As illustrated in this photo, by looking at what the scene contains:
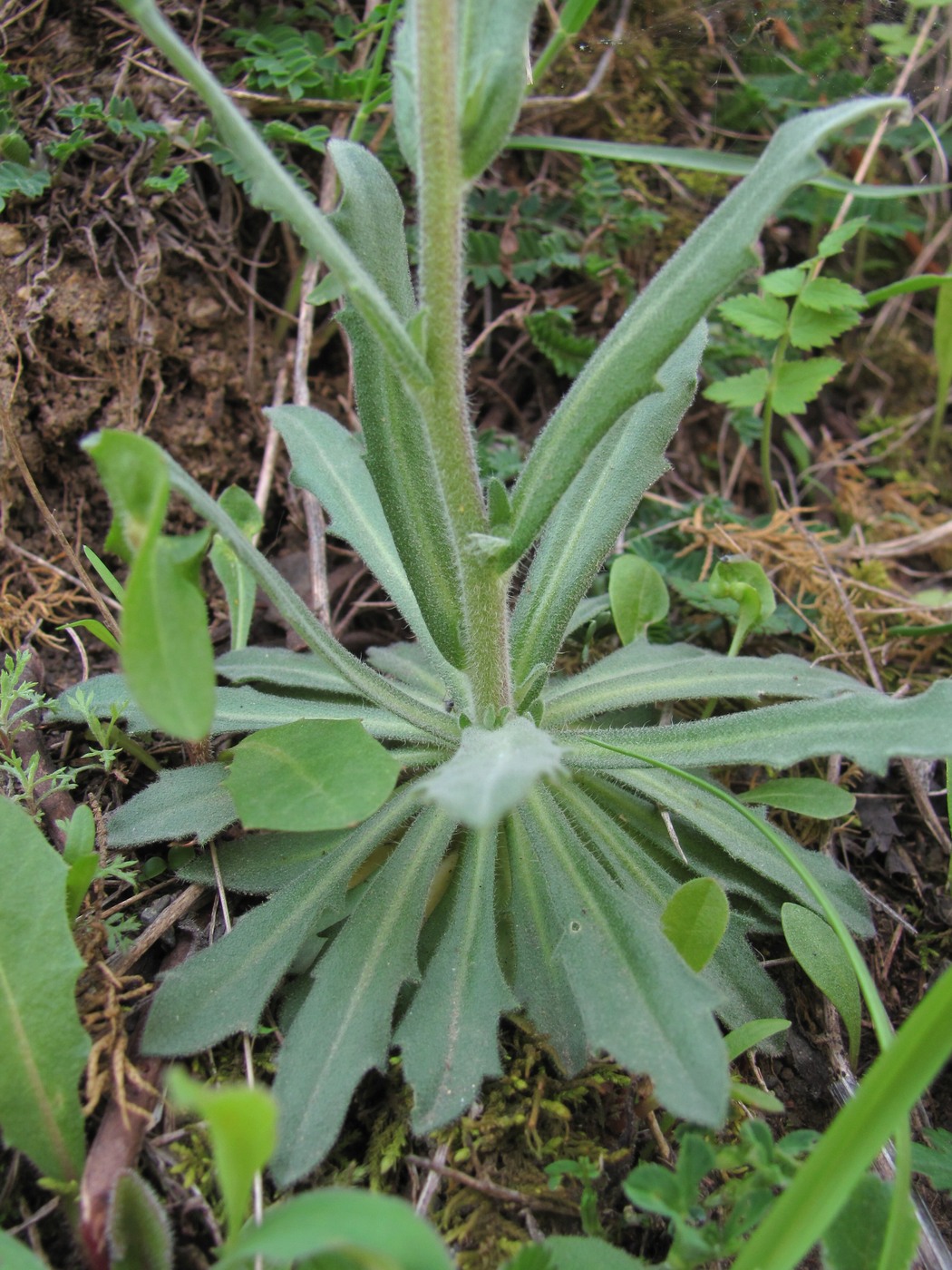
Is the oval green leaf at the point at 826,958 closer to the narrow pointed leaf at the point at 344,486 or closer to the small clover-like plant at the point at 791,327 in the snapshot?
the narrow pointed leaf at the point at 344,486

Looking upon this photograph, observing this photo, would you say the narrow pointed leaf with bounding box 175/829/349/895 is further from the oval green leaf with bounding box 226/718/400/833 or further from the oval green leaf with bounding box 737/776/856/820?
the oval green leaf with bounding box 737/776/856/820

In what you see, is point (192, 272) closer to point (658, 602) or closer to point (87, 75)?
point (87, 75)

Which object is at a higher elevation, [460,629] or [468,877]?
[460,629]

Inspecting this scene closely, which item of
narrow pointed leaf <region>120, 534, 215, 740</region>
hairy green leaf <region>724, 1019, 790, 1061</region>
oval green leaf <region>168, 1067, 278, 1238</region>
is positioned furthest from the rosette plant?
oval green leaf <region>168, 1067, 278, 1238</region>

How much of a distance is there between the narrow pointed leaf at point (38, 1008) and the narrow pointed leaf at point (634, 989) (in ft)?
2.96

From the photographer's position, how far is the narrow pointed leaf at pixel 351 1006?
1645 mm

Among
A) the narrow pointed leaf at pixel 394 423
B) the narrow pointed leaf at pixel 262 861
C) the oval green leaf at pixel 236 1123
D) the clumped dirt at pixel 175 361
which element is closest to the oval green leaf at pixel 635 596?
the narrow pointed leaf at pixel 394 423

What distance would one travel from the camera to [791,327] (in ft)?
10.0

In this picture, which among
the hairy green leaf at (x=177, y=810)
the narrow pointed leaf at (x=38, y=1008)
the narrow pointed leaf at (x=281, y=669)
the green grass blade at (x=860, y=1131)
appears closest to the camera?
the green grass blade at (x=860, y=1131)

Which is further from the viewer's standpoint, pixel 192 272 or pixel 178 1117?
pixel 192 272

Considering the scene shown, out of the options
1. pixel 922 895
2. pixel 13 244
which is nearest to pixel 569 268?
pixel 13 244

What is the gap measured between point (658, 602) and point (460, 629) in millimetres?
747

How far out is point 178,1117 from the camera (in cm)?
171

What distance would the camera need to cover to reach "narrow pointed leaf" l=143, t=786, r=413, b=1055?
70.1 inches
